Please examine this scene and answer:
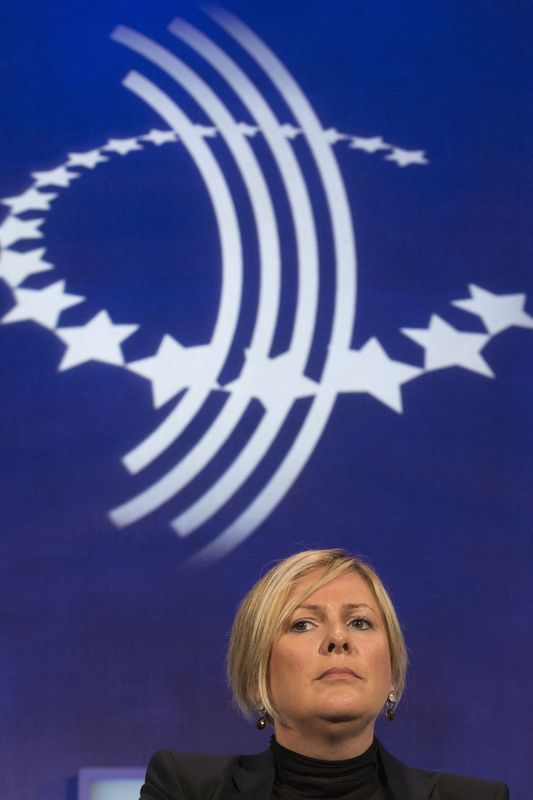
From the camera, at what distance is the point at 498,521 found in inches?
107

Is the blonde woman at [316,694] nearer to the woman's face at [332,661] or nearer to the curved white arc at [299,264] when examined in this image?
the woman's face at [332,661]

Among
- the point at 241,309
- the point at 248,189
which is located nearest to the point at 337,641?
the point at 241,309

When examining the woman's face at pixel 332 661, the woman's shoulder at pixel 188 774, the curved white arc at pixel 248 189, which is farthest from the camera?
the curved white arc at pixel 248 189

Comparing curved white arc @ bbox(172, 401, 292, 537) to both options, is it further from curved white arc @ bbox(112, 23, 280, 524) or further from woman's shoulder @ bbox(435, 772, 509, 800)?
woman's shoulder @ bbox(435, 772, 509, 800)

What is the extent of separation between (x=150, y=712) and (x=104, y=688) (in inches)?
4.7

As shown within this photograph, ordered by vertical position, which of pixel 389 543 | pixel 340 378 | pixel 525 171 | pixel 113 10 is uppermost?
pixel 113 10

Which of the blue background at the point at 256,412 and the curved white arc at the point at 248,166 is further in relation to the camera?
the curved white arc at the point at 248,166

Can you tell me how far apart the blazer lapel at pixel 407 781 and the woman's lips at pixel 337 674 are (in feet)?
0.62

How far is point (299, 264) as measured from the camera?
284 centimetres

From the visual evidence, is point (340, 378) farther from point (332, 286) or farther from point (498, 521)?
point (498, 521)

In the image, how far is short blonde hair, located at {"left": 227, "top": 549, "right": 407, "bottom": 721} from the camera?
1.82m

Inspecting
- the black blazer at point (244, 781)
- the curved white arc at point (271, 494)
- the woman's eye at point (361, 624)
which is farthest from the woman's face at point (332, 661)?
the curved white arc at point (271, 494)

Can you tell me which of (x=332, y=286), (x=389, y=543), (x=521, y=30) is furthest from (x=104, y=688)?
(x=521, y=30)

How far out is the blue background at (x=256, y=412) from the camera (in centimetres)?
267
